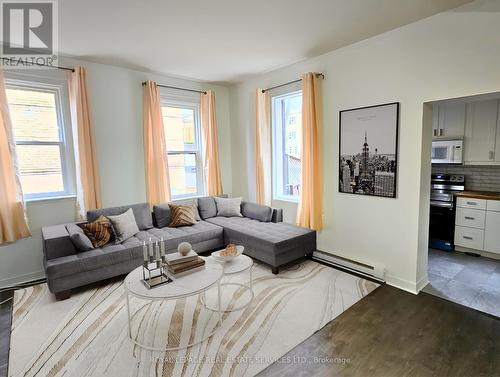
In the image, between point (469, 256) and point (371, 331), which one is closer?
point (371, 331)

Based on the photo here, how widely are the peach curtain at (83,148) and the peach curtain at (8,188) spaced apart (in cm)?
60

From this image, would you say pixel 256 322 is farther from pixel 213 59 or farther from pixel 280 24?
pixel 213 59

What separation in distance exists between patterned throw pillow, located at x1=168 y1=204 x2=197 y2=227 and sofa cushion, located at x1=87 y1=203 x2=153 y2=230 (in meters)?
0.31

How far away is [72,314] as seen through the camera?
2.60m

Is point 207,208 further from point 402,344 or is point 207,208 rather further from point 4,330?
point 402,344

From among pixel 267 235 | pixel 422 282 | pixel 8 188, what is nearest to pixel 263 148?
pixel 267 235

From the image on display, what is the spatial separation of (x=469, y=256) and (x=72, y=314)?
4870 millimetres

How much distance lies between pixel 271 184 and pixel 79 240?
280cm

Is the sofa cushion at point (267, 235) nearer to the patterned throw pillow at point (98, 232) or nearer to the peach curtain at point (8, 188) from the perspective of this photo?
the patterned throw pillow at point (98, 232)

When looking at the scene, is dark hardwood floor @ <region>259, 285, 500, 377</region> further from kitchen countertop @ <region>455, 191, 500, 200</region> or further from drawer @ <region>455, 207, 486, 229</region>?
kitchen countertop @ <region>455, 191, 500, 200</region>

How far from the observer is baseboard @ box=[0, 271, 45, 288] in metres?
3.21

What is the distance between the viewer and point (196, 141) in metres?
4.95

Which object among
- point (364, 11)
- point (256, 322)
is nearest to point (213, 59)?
point (364, 11)

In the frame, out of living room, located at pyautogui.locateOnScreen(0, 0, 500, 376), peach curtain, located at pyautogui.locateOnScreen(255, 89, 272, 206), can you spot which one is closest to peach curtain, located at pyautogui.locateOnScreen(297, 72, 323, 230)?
living room, located at pyautogui.locateOnScreen(0, 0, 500, 376)
